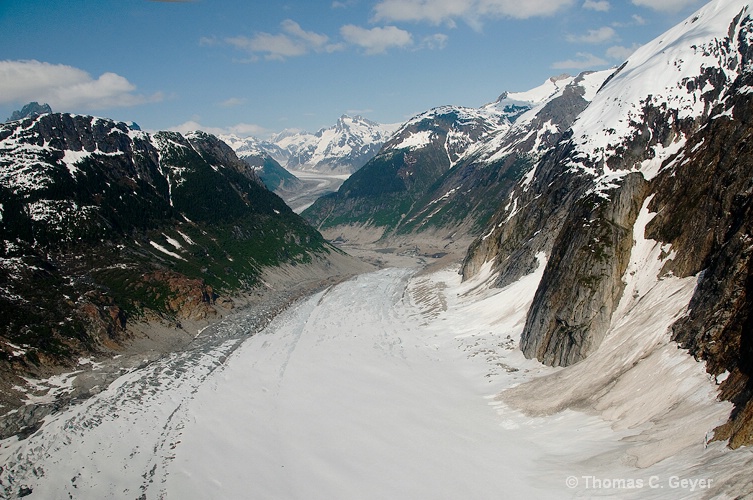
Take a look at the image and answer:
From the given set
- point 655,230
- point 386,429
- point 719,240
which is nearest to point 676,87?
point 655,230

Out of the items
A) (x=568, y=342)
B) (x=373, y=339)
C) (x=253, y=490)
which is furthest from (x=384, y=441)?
(x=373, y=339)

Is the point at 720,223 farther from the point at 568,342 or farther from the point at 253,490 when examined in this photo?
the point at 253,490

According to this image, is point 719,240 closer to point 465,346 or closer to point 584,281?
point 584,281

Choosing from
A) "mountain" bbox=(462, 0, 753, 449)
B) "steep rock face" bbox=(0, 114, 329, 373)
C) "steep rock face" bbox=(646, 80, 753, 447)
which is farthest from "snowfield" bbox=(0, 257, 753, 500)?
"steep rock face" bbox=(0, 114, 329, 373)

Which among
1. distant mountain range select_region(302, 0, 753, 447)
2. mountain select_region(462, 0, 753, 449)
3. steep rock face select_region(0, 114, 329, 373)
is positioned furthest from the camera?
steep rock face select_region(0, 114, 329, 373)

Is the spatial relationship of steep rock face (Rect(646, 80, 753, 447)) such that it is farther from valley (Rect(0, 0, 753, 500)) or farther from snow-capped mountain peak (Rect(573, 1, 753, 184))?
snow-capped mountain peak (Rect(573, 1, 753, 184))

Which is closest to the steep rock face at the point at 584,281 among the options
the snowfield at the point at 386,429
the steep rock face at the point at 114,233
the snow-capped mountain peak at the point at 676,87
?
the snowfield at the point at 386,429
